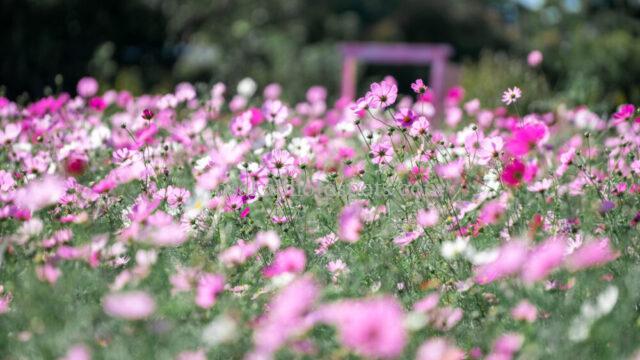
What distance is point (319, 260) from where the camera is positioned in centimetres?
225

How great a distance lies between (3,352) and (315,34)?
2386 centimetres

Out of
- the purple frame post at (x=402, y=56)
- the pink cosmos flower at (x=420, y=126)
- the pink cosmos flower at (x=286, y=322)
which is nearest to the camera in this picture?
the pink cosmos flower at (x=286, y=322)

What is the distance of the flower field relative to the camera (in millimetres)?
1442

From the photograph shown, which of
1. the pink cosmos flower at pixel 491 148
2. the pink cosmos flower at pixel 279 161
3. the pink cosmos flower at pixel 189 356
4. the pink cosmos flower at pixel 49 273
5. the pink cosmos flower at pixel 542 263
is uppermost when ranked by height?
the pink cosmos flower at pixel 49 273

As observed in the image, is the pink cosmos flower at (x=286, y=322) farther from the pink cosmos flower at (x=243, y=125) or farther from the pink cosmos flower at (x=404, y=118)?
the pink cosmos flower at (x=243, y=125)

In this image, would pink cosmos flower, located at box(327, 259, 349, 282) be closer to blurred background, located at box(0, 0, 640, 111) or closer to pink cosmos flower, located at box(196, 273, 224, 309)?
pink cosmos flower, located at box(196, 273, 224, 309)

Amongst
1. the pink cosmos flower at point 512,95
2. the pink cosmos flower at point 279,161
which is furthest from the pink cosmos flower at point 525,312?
the pink cosmos flower at point 512,95

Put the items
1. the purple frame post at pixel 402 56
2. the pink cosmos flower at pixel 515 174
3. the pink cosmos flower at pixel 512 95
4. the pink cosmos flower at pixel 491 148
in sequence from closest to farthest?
the pink cosmos flower at pixel 515 174 → the pink cosmos flower at pixel 491 148 → the pink cosmos flower at pixel 512 95 → the purple frame post at pixel 402 56

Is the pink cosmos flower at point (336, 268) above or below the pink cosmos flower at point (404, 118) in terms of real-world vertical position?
below

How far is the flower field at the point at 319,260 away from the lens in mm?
1442

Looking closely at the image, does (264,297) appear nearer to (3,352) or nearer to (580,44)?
(3,352)

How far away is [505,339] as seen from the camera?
1.45 meters

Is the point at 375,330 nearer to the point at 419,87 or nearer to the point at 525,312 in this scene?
the point at 525,312

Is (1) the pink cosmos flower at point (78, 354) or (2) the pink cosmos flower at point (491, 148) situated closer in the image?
(1) the pink cosmos flower at point (78, 354)
